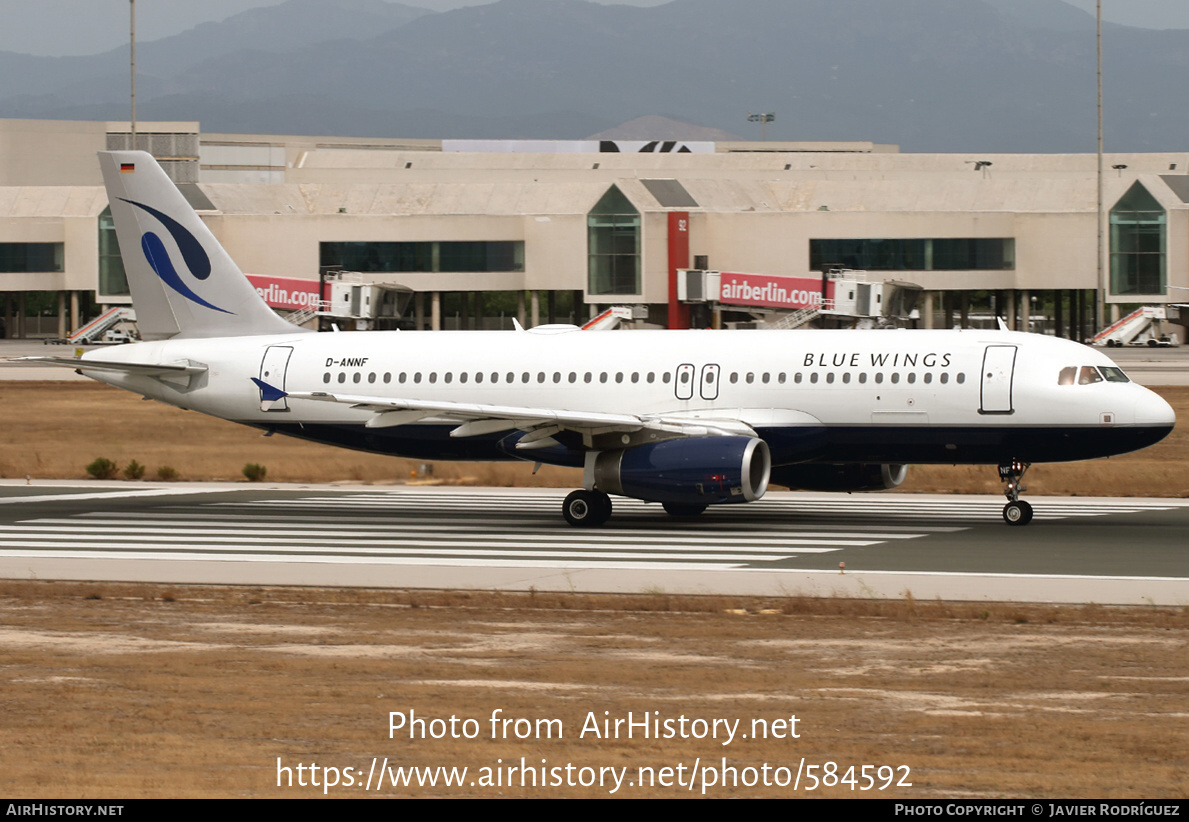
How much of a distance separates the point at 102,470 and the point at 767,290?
76.4 m

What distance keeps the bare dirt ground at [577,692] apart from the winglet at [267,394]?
964cm

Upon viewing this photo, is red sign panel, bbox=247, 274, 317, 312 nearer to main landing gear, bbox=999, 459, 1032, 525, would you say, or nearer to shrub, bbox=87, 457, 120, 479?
shrub, bbox=87, 457, 120, 479

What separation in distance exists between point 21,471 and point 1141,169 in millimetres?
136907

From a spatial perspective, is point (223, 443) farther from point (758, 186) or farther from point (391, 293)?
point (758, 186)

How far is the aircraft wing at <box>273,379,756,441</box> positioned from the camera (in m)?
30.5

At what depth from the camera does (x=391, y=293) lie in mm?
116812

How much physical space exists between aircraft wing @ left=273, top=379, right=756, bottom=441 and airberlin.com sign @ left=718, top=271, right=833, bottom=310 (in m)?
83.6

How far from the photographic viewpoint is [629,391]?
33.1 meters

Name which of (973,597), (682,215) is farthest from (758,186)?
(973,597)

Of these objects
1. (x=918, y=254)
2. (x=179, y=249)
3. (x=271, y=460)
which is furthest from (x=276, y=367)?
(x=918, y=254)

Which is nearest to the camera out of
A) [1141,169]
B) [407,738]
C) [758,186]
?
[407,738]

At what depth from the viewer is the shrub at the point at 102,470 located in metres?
43.3

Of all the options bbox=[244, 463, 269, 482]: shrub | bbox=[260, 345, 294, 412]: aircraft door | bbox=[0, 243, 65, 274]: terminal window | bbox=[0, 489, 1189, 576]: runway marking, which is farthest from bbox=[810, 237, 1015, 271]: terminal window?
bbox=[260, 345, 294, 412]: aircraft door

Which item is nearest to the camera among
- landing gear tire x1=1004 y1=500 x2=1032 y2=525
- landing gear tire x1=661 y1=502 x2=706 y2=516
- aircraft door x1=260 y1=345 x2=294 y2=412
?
landing gear tire x1=1004 y1=500 x2=1032 y2=525
